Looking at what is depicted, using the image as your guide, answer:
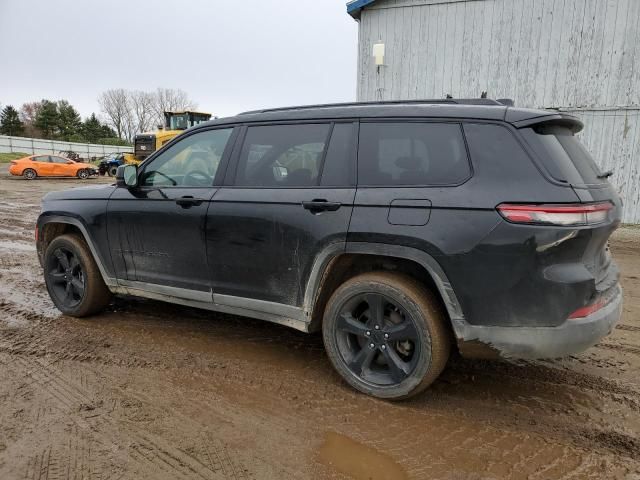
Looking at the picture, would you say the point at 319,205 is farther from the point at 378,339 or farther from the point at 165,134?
the point at 165,134

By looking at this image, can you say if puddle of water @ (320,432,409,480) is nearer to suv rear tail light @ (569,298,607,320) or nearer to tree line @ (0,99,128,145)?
suv rear tail light @ (569,298,607,320)

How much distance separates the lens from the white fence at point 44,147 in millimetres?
42016

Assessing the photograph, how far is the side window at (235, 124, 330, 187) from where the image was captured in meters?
3.23

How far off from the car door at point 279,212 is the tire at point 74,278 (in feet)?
5.13

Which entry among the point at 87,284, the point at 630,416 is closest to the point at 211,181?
the point at 87,284

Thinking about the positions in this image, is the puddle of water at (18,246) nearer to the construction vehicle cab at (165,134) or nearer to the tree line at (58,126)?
the construction vehicle cab at (165,134)

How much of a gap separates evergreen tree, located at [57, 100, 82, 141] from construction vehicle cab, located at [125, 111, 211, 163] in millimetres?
49524

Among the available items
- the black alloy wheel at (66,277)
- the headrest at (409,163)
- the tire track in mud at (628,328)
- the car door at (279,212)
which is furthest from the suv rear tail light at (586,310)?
the black alloy wheel at (66,277)

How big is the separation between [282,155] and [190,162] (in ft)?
3.15

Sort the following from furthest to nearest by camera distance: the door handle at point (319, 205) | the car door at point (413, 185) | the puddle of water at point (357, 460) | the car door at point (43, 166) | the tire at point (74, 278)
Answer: the car door at point (43, 166) < the tire at point (74, 278) < the door handle at point (319, 205) < the car door at point (413, 185) < the puddle of water at point (357, 460)

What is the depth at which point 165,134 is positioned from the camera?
808 inches

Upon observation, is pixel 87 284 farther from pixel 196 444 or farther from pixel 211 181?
pixel 196 444

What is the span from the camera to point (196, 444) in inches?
99.6

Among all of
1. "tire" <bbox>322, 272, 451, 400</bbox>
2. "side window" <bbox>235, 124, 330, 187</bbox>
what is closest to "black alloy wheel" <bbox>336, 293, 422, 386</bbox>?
"tire" <bbox>322, 272, 451, 400</bbox>
